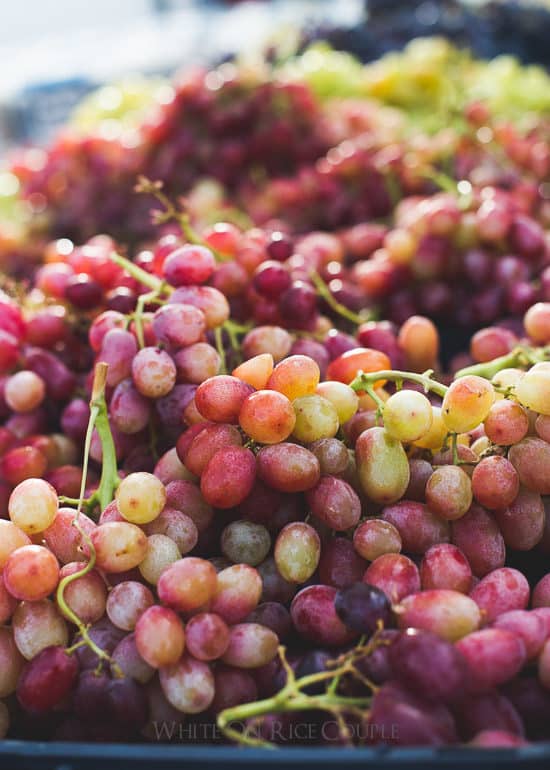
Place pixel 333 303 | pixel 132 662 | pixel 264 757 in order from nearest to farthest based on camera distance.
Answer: pixel 264 757 → pixel 132 662 → pixel 333 303

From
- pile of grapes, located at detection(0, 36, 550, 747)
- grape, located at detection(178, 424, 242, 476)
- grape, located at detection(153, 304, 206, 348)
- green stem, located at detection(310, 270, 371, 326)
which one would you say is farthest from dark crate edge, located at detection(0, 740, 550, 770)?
green stem, located at detection(310, 270, 371, 326)

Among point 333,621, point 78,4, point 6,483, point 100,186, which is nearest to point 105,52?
point 78,4

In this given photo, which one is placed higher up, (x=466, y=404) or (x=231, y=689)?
(x=466, y=404)

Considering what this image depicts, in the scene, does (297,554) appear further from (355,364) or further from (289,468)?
(355,364)

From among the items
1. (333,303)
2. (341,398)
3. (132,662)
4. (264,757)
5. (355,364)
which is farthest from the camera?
(333,303)

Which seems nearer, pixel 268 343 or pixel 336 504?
pixel 336 504

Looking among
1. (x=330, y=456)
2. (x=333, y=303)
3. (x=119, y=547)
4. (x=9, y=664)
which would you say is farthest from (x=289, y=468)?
(x=333, y=303)

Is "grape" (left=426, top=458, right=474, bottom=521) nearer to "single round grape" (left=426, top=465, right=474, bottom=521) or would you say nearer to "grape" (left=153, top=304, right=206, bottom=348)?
"single round grape" (left=426, top=465, right=474, bottom=521)
